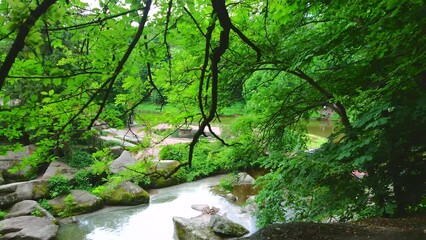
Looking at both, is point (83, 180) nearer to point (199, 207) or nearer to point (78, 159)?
point (78, 159)

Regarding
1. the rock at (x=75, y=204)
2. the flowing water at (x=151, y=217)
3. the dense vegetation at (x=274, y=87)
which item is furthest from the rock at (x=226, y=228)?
the rock at (x=75, y=204)

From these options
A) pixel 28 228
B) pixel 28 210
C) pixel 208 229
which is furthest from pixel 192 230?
pixel 28 210

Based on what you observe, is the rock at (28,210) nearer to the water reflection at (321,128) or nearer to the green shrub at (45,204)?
the green shrub at (45,204)

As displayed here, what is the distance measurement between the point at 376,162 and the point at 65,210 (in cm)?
Answer: 952

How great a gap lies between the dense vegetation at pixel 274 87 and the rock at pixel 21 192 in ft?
24.4

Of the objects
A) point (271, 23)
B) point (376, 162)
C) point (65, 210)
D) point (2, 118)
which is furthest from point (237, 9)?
point (65, 210)

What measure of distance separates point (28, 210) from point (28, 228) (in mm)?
1533

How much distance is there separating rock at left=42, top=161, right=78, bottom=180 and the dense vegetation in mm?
8458

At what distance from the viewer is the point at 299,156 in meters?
4.74

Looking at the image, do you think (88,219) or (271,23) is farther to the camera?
(88,219)

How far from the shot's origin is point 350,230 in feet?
11.8

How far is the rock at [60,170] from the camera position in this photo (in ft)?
39.8

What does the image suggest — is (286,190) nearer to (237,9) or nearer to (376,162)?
(376,162)

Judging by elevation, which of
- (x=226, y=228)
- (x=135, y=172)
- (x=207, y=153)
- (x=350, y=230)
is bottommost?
(x=226, y=228)
